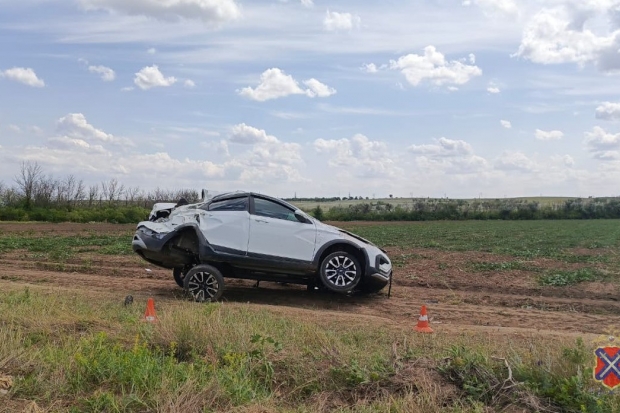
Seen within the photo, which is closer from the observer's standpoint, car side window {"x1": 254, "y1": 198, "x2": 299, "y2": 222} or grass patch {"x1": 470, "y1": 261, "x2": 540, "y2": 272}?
car side window {"x1": 254, "y1": 198, "x2": 299, "y2": 222}

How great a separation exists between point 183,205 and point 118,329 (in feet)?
15.3

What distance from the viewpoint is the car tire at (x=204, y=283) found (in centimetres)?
989

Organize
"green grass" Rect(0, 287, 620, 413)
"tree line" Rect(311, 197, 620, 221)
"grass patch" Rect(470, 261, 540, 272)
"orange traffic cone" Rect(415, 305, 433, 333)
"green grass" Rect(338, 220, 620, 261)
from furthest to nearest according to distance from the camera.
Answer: "tree line" Rect(311, 197, 620, 221) < "green grass" Rect(338, 220, 620, 261) < "grass patch" Rect(470, 261, 540, 272) < "orange traffic cone" Rect(415, 305, 433, 333) < "green grass" Rect(0, 287, 620, 413)

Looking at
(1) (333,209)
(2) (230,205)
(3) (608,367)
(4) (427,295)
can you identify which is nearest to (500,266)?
(4) (427,295)

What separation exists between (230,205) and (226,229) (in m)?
0.47

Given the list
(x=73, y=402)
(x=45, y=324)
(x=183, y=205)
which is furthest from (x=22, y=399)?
(x=183, y=205)

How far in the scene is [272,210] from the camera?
1032cm

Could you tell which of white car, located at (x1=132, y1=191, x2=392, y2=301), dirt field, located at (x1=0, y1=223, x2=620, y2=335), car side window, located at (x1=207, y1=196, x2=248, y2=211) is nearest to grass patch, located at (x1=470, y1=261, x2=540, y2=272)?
dirt field, located at (x1=0, y1=223, x2=620, y2=335)

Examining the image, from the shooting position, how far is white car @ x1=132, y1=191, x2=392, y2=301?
9977 millimetres

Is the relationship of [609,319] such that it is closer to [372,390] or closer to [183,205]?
[372,390]

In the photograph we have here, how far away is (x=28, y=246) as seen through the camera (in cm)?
2208

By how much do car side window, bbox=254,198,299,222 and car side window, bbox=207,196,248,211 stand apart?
217 mm

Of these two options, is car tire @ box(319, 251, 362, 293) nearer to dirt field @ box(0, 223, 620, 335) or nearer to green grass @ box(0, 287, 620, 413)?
dirt field @ box(0, 223, 620, 335)

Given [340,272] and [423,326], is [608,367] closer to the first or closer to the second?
[423,326]
